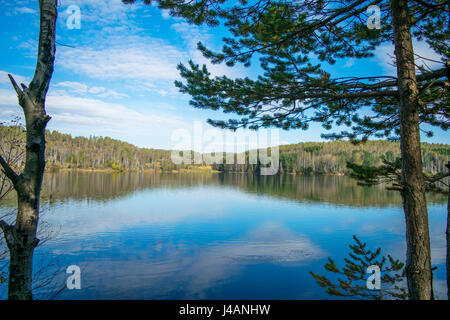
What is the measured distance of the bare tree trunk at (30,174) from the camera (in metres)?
2.15

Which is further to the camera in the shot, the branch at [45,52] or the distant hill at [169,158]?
the distant hill at [169,158]

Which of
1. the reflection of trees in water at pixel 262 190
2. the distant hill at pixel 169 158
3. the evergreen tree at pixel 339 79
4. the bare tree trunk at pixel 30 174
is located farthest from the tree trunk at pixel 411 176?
the distant hill at pixel 169 158

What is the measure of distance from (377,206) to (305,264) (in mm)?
17970

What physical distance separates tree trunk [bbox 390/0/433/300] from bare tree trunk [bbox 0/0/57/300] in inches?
146

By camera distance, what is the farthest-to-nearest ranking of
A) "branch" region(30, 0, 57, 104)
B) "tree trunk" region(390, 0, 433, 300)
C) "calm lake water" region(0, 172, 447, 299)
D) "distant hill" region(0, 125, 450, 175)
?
"distant hill" region(0, 125, 450, 175)
"calm lake water" region(0, 172, 447, 299)
"tree trunk" region(390, 0, 433, 300)
"branch" region(30, 0, 57, 104)

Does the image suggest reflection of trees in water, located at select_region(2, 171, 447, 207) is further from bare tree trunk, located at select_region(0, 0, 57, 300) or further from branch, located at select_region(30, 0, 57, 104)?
branch, located at select_region(30, 0, 57, 104)

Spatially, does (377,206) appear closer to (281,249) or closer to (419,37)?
(281,249)

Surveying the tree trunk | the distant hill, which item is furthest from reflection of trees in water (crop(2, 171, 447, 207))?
the distant hill

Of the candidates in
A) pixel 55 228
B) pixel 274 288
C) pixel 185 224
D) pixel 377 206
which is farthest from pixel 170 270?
pixel 377 206

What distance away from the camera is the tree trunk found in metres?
2.79

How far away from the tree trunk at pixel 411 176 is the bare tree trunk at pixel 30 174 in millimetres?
3709

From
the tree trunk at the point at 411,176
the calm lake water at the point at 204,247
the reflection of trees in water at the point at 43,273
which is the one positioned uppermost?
the tree trunk at the point at 411,176

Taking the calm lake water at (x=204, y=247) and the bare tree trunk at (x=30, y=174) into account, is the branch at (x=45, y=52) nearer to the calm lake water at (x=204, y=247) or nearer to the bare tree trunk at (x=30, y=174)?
the bare tree trunk at (x=30, y=174)

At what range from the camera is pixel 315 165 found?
99.3 m
